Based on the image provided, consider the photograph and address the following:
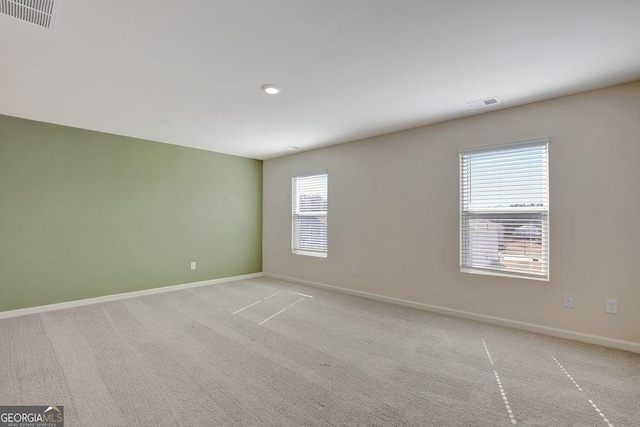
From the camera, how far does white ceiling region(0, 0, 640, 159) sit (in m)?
1.83

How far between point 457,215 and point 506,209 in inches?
20.7

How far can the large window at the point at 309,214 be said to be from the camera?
525 centimetres

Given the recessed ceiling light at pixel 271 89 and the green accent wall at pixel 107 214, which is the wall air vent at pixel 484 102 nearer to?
the recessed ceiling light at pixel 271 89

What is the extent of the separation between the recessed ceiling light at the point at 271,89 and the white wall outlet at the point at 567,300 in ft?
11.5

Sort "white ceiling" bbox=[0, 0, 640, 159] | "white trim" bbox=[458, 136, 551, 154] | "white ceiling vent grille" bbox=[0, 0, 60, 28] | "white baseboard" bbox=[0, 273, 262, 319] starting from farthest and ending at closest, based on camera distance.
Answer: "white baseboard" bbox=[0, 273, 262, 319] → "white trim" bbox=[458, 136, 551, 154] → "white ceiling" bbox=[0, 0, 640, 159] → "white ceiling vent grille" bbox=[0, 0, 60, 28]

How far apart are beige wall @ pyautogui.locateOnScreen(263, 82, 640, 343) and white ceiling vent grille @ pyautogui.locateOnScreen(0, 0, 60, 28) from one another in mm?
3683

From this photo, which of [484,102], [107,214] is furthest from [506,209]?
[107,214]

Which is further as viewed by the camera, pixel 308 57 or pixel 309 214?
pixel 309 214

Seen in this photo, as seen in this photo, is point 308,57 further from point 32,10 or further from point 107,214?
point 107,214

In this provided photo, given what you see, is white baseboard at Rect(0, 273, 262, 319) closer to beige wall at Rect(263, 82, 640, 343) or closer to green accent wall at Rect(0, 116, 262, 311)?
green accent wall at Rect(0, 116, 262, 311)

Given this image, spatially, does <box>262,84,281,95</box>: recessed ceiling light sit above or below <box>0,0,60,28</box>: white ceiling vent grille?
above

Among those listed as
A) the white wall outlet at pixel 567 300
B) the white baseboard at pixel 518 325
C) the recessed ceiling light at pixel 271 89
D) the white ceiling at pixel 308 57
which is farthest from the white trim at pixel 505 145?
the recessed ceiling light at pixel 271 89

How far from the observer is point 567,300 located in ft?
9.74

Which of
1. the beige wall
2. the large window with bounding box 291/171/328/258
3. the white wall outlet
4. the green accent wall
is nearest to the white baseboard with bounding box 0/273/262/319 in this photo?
the green accent wall
